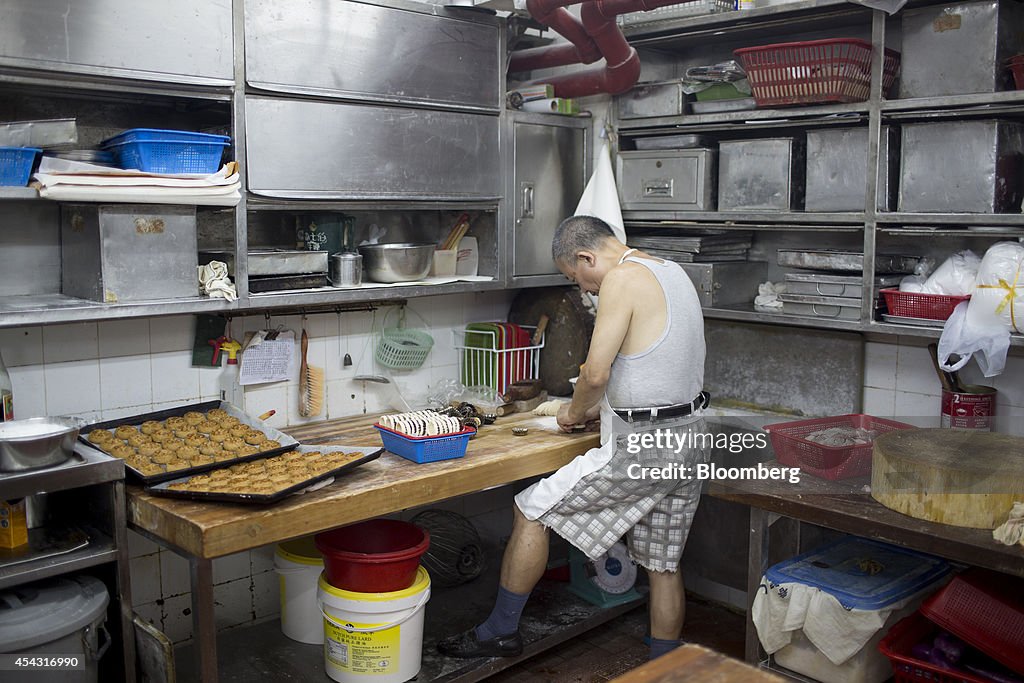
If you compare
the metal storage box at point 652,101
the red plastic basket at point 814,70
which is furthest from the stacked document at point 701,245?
the red plastic basket at point 814,70

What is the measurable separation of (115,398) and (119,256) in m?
0.69

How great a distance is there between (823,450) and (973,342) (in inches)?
25.3

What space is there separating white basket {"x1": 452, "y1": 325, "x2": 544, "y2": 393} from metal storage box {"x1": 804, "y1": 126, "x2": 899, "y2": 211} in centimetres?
145

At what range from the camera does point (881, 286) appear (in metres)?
3.69

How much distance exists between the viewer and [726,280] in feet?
13.9

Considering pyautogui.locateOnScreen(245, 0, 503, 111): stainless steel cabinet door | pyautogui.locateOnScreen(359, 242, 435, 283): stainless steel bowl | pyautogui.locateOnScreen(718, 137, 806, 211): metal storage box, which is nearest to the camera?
pyautogui.locateOnScreen(245, 0, 503, 111): stainless steel cabinet door

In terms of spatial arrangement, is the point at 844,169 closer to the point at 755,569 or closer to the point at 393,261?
the point at 755,569

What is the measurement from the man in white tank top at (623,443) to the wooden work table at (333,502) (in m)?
0.15

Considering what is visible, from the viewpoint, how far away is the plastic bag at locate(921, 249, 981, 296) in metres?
3.44

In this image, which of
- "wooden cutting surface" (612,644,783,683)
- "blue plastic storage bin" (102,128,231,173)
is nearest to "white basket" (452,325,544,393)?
"blue plastic storage bin" (102,128,231,173)

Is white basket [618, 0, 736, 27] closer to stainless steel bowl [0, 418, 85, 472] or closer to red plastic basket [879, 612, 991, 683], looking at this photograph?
red plastic basket [879, 612, 991, 683]

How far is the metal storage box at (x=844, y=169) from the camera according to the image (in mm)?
3650

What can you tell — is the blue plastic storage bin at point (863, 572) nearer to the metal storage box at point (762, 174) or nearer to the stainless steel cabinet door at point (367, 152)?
the metal storage box at point (762, 174)

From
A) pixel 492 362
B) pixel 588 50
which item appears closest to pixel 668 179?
pixel 588 50
